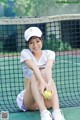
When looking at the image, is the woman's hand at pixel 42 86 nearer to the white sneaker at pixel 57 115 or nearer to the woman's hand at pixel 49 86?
the woman's hand at pixel 49 86

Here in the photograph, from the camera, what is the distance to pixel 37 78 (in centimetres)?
298

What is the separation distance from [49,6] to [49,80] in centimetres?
1210

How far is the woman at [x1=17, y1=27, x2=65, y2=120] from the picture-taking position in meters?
2.95

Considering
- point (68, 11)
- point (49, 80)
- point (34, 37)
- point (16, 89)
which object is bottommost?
point (16, 89)

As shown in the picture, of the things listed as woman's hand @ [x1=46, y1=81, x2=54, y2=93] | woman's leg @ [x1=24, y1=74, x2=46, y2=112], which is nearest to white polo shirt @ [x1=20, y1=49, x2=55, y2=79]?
woman's leg @ [x1=24, y1=74, x2=46, y2=112]

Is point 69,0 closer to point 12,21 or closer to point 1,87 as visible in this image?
point 1,87

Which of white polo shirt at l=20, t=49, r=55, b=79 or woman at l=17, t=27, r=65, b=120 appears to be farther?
white polo shirt at l=20, t=49, r=55, b=79

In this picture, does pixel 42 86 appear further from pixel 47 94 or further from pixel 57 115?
pixel 57 115

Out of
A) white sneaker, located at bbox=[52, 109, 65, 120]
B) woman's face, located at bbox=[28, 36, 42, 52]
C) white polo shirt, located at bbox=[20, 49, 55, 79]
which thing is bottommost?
white sneaker, located at bbox=[52, 109, 65, 120]

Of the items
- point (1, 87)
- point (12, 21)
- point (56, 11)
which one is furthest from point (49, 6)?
point (12, 21)

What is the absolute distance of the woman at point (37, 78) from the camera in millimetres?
2949

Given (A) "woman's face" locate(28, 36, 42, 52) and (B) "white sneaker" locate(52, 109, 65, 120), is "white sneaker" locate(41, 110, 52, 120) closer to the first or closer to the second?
(B) "white sneaker" locate(52, 109, 65, 120)

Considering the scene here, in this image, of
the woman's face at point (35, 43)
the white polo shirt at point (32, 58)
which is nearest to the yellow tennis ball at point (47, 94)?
the white polo shirt at point (32, 58)

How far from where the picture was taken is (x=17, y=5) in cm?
1464
